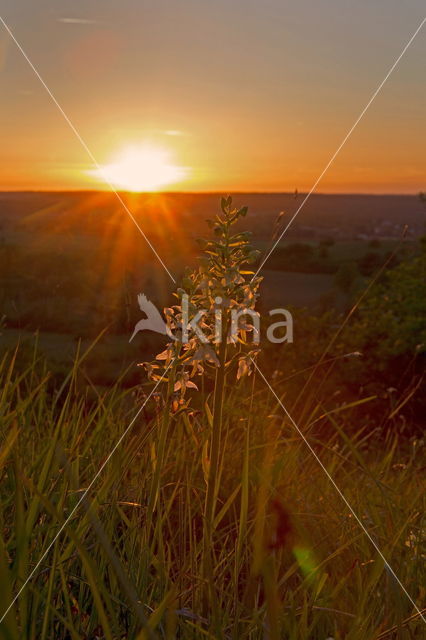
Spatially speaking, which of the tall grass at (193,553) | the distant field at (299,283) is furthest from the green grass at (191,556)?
the distant field at (299,283)

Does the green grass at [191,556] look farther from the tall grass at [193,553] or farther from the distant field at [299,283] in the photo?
the distant field at [299,283]

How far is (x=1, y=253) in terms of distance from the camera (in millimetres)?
30141

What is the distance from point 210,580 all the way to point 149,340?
83.4ft

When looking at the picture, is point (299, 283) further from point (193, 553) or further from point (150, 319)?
point (193, 553)

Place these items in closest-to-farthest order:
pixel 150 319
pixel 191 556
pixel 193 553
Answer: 1. pixel 191 556
2. pixel 193 553
3. pixel 150 319

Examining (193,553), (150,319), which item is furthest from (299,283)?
(193,553)

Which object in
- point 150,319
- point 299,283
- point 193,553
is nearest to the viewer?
point 193,553

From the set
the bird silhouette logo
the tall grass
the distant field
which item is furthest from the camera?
the distant field

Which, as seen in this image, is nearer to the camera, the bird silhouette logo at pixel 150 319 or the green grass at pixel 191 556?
the green grass at pixel 191 556

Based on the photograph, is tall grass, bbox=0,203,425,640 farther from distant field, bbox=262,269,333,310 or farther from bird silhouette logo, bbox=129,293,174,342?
distant field, bbox=262,269,333,310

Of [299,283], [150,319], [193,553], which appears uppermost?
[299,283]

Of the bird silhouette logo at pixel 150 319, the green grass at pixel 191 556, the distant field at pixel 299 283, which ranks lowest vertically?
the green grass at pixel 191 556

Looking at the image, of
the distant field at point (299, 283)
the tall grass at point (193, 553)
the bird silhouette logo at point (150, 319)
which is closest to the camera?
the tall grass at point (193, 553)

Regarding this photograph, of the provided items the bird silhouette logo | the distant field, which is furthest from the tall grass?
the distant field
